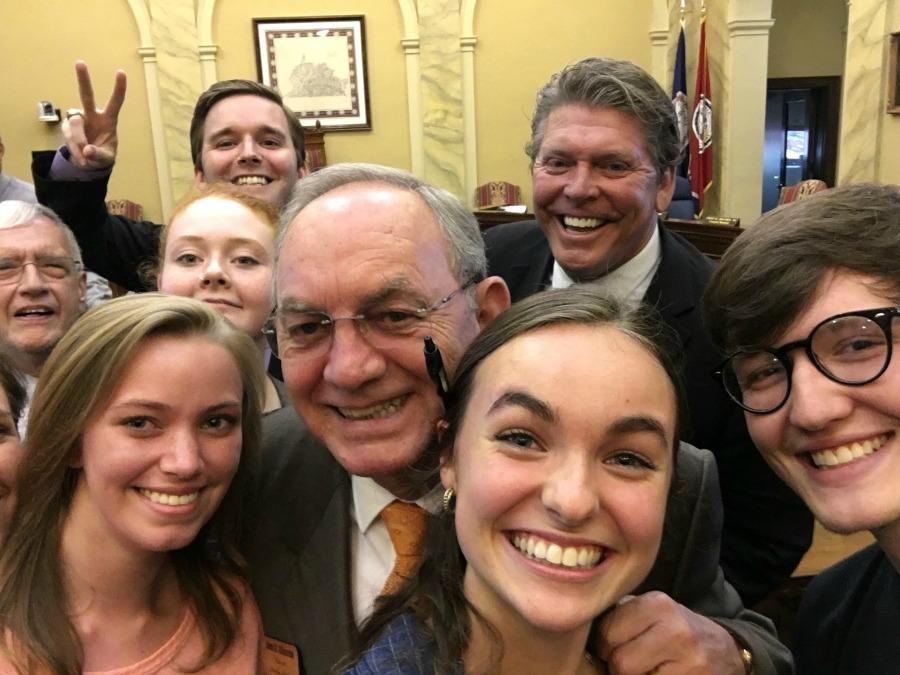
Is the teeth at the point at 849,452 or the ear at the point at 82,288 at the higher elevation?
the ear at the point at 82,288

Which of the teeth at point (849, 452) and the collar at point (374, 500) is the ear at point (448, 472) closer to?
the collar at point (374, 500)

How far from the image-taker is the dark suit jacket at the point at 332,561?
54.4 inches

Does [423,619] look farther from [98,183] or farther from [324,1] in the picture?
[324,1]

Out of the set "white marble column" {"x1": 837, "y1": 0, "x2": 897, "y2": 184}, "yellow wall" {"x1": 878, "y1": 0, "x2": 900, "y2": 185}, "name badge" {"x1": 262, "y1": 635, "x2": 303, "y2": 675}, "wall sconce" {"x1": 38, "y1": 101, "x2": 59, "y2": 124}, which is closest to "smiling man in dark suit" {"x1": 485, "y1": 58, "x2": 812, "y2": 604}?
"name badge" {"x1": 262, "y1": 635, "x2": 303, "y2": 675}

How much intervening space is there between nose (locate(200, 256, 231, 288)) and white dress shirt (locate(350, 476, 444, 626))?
0.78 metres

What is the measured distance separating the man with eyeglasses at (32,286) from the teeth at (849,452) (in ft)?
6.45

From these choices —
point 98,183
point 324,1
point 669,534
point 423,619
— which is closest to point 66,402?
point 423,619

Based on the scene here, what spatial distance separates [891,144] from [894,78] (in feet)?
1.48

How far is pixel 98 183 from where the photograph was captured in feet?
8.67

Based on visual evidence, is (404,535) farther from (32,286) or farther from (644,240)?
(32,286)

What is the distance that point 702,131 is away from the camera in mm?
7586

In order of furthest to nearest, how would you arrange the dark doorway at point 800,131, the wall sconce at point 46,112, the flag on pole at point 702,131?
the dark doorway at point 800,131 < the wall sconce at point 46,112 < the flag on pole at point 702,131

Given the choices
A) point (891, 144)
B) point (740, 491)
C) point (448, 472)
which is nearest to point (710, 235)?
point (891, 144)

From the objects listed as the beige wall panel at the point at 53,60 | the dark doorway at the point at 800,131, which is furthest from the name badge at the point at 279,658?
the dark doorway at the point at 800,131
